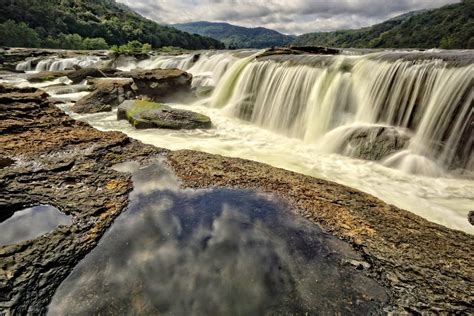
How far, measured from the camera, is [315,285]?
2559mm

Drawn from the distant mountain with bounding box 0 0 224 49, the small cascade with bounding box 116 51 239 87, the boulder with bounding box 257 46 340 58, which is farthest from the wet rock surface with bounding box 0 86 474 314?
the distant mountain with bounding box 0 0 224 49

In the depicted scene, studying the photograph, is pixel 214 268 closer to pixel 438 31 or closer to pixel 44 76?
pixel 44 76

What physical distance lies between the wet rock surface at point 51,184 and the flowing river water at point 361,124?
286cm

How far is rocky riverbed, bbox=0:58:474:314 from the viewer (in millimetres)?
2420

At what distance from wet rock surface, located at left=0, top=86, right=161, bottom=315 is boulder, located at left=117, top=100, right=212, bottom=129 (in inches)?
131

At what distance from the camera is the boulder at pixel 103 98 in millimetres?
12583

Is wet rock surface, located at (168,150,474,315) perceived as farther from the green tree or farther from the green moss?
the green tree

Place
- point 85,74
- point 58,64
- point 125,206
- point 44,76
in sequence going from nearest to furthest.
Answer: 1. point 125,206
2. point 85,74
3. point 44,76
4. point 58,64

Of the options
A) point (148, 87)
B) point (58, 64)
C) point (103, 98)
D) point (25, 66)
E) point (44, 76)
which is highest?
point (148, 87)

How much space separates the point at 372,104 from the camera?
955cm

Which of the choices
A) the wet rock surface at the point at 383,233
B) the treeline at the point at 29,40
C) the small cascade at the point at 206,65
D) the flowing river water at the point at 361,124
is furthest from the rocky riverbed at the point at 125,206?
the treeline at the point at 29,40

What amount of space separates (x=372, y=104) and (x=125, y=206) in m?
8.70

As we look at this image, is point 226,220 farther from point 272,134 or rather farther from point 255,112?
point 255,112

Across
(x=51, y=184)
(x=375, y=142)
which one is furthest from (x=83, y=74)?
(x=375, y=142)
